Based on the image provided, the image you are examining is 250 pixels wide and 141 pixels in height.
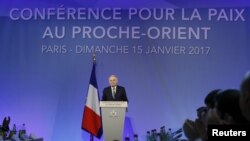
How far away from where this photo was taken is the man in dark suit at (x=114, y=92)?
7.03m

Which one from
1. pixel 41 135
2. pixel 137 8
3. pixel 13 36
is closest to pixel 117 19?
pixel 137 8

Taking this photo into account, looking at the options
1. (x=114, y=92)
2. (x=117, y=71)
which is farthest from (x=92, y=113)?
(x=117, y=71)

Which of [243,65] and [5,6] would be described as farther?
[5,6]

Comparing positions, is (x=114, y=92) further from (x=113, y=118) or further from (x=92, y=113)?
(x=113, y=118)

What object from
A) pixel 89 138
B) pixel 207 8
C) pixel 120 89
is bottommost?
pixel 89 138

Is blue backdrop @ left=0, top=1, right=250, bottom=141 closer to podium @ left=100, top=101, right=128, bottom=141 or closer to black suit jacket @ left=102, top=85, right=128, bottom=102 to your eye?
black suit jacket @ left=102, top=85, right=128, bottom=102

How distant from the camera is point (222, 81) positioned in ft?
23.7

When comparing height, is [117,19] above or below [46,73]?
above

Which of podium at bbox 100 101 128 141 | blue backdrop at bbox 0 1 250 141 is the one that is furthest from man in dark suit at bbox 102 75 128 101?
podium at bbox 100 101 128 141

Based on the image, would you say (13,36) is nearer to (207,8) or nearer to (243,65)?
(207,8)

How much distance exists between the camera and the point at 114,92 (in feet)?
23.2

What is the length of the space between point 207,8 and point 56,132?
3.46 metres

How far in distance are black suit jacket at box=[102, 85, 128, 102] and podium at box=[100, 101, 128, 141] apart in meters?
0.55

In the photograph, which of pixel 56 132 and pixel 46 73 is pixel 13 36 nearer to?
pixel 46 73
